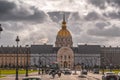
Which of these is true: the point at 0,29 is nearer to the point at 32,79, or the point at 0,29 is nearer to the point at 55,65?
the point at 32,79

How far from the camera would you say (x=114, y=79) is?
126 feet

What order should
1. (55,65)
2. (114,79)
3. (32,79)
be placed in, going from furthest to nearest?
(55,65), (114,79), (32,79)

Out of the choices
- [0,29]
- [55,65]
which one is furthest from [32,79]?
[55,65]

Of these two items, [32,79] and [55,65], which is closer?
[32,79]

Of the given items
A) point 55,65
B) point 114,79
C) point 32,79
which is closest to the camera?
point 32,79

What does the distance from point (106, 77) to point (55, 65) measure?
75941mm

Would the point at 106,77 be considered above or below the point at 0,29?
below

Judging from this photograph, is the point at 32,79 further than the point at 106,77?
No

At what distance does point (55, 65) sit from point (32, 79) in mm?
83528

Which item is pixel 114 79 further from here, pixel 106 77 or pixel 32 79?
pixel 32 79

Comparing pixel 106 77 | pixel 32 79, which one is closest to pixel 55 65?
pixel 106 77

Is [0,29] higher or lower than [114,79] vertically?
higher

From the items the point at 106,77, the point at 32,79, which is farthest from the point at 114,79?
the point at 32,79

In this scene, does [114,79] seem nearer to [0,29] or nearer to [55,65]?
[0,29]
